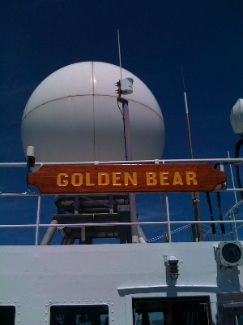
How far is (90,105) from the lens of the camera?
38.0 ft

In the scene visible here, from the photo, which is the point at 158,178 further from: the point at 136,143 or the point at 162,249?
the point at 136,143

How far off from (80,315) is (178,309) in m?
1.92

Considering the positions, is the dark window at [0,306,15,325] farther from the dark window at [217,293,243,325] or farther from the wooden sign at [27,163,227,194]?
the dark window at [217,293,243,325]

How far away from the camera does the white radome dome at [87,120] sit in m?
11.3

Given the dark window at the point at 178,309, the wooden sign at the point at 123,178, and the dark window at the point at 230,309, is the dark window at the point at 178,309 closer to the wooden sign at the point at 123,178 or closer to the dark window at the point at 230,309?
the dark window at the point at 230,309

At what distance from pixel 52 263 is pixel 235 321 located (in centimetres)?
342

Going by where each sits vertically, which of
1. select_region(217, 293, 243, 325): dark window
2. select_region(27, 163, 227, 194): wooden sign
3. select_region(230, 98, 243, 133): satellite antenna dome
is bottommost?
select_region(217, 293, 243, 325): dark window

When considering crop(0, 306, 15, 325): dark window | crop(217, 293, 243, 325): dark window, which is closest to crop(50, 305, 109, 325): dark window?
crop(0, 306, 15, 325): dark window

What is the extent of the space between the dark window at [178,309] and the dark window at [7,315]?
2.21 metres

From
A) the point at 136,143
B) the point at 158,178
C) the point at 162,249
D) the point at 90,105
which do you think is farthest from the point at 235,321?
the point at 90,105

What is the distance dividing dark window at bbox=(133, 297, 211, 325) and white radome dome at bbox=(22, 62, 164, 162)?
4.78 metres

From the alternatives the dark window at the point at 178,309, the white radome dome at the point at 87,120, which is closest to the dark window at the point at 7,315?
the dark window at the point at 178,309

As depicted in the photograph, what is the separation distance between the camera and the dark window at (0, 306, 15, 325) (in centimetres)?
711

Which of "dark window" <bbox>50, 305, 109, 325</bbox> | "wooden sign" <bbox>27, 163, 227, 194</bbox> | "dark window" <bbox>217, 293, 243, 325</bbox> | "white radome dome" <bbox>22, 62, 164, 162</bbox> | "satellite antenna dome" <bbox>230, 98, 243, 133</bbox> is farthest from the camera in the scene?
"white radome dome" <bbox>22, 62, 164, 162</bbox>
